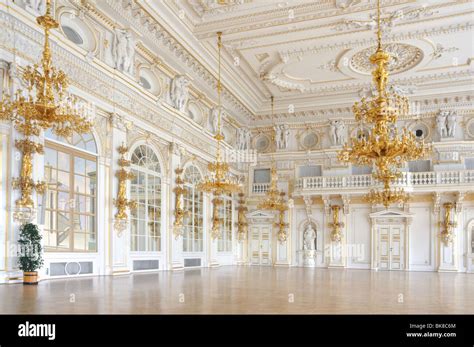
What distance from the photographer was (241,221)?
2039 centimetres

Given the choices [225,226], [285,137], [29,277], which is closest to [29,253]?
[29,277]

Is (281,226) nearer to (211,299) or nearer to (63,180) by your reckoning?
(63,180)

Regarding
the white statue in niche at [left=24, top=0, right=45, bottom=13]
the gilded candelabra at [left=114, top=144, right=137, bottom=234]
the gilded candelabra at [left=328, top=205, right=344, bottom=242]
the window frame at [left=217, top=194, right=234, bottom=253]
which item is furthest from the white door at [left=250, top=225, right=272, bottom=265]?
the white statue in niche at [left=24, top=0, right=45, bottom=13]

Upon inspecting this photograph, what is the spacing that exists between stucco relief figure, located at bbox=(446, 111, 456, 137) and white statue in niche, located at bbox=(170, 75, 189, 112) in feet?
35.1

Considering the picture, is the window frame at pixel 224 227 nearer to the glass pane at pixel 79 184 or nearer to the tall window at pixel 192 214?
the tall window at pixel 192 214

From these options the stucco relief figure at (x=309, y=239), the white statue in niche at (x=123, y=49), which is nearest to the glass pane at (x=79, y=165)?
the white statue in niche at (x=123, y=49)

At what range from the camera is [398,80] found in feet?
58.7

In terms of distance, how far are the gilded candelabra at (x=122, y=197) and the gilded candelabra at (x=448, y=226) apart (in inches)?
483

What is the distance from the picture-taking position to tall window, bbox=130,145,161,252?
41.1ft

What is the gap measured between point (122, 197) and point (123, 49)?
12.3 feet

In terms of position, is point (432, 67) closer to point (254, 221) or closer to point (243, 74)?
point (243, 74)

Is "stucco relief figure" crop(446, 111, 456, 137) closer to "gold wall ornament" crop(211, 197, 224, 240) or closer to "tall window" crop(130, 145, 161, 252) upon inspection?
"gold wall ornament" crop(211, 197, 224, 240)
